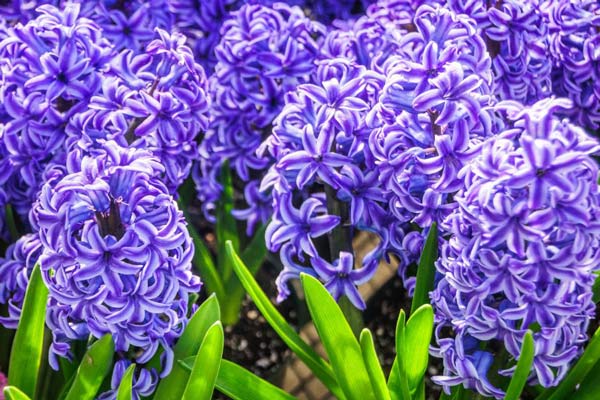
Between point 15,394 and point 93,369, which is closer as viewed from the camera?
point 15,394

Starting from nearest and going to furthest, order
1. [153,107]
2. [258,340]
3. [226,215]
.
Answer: [153,107], [226,215], [258,340]

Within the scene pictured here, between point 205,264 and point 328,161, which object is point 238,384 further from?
point 205,264

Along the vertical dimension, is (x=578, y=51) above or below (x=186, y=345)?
above

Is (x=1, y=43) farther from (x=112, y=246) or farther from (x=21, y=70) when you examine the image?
(x=112, y=246)

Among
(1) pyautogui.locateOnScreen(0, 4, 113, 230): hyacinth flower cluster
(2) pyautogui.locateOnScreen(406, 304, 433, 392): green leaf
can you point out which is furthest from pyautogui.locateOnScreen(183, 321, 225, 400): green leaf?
(1) pyautogui.locateOnScreen(0, 4, 113, 230): hyacinth flower cluster

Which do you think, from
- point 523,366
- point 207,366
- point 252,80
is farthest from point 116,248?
point 252,80

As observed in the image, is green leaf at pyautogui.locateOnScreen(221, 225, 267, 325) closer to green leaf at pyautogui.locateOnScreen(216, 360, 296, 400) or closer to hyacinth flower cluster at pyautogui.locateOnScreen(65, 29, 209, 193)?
hyacinth flower cluster at pyautogui.locateOnScreen(65, 29, 209, 193)

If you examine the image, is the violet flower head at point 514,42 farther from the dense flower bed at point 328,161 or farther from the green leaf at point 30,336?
the green leaf at point 30,336
